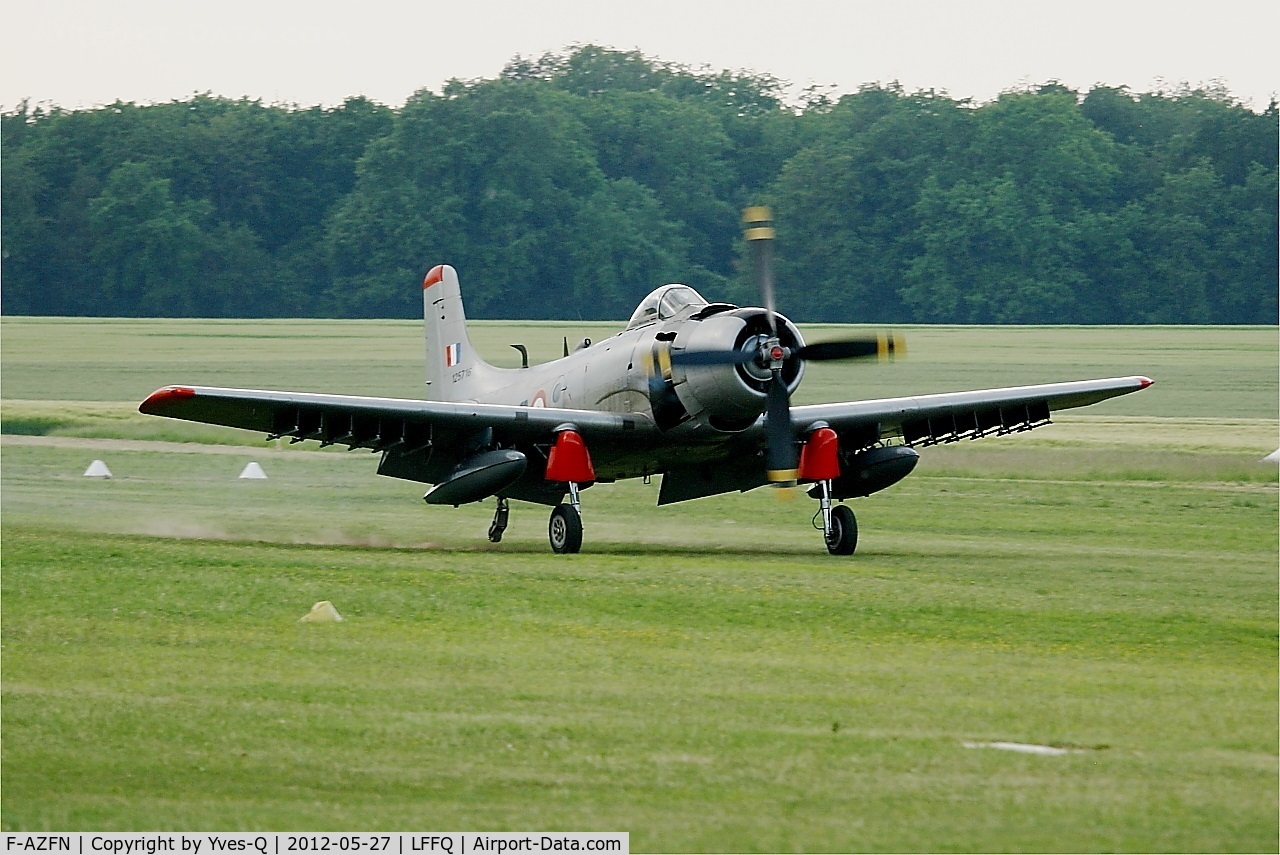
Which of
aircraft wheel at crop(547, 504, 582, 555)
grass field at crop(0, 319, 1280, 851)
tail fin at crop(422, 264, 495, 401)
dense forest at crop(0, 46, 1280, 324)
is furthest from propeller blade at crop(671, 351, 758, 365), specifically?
dense forest at crop(0, 46, 1280, 324)

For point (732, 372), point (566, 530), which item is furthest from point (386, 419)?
point (732, 372)

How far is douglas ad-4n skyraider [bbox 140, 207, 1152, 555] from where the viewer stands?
789 inches

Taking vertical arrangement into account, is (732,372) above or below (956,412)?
above

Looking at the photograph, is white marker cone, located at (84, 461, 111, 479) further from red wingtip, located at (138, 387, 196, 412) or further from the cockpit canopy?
the cockpit canopy

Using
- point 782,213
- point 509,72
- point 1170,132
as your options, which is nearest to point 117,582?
point 782,213

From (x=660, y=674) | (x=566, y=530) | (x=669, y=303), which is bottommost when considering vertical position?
(x=566, y=530)

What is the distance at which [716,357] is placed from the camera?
19.9m

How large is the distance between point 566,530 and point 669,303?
274 centimetres

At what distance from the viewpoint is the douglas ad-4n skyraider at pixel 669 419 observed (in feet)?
65.8

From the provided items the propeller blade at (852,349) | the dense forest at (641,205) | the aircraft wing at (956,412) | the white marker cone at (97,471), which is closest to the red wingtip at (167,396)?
the propeller blade at (852,349)

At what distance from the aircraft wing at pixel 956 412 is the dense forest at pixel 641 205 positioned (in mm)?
54681

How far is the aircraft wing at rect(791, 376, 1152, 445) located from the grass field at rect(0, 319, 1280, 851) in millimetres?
1396

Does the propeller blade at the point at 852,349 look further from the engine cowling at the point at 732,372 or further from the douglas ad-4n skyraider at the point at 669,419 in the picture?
the engine cowling at the point at 732,372

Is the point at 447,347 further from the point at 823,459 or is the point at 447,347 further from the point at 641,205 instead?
the point at 641,205
